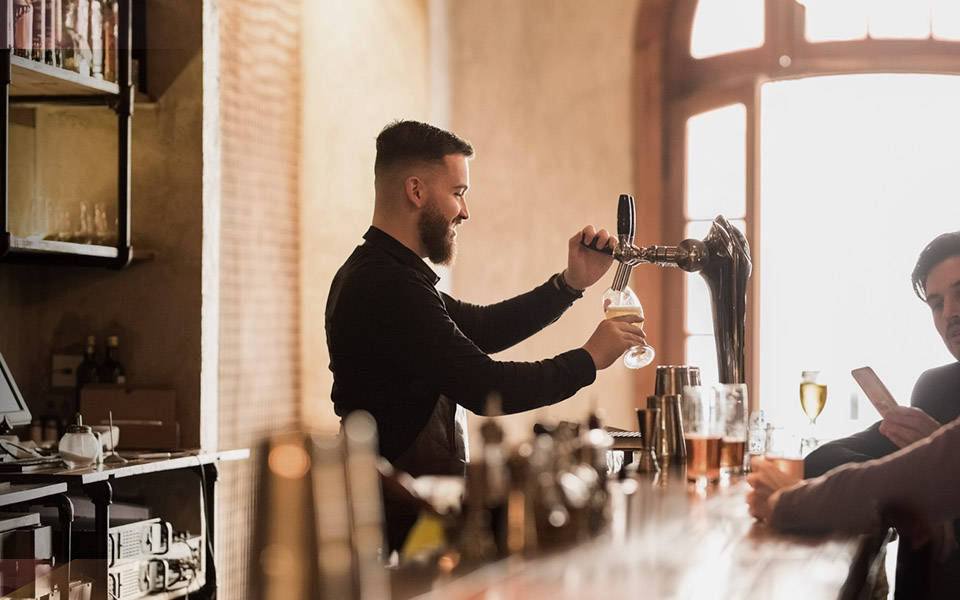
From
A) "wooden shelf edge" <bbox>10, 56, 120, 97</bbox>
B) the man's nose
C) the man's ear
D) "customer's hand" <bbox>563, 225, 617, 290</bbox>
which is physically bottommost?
the man's nose

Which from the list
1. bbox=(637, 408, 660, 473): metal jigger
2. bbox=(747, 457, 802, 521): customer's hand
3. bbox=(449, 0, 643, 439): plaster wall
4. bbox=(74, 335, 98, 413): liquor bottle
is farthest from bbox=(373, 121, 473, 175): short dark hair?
bbox=(449, 0, 643, 439): plaster wall

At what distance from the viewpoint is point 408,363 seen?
212 cm

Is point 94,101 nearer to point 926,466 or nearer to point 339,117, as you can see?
point 339,117

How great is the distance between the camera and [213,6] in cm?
355

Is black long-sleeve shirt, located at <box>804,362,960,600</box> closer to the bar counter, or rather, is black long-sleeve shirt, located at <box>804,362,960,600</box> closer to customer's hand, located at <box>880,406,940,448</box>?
customer's hand, located at <box>880,406,940,448</box>

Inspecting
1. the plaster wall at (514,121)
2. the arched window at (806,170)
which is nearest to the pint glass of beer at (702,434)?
the plaster wall at (514,121)

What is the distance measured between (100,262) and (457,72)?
254 centimetres

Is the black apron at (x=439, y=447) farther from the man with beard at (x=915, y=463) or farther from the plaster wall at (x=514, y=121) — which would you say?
the plaster wall at (x=514, y=121)

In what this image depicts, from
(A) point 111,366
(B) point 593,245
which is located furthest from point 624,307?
(A) point 111,366

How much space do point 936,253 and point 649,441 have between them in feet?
3.13

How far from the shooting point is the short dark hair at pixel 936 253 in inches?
89.5

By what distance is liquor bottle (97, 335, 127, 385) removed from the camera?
3412 millimetres

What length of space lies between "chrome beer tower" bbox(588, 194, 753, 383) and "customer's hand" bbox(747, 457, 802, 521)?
0.63 m

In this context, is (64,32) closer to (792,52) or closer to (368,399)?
(368,399)
